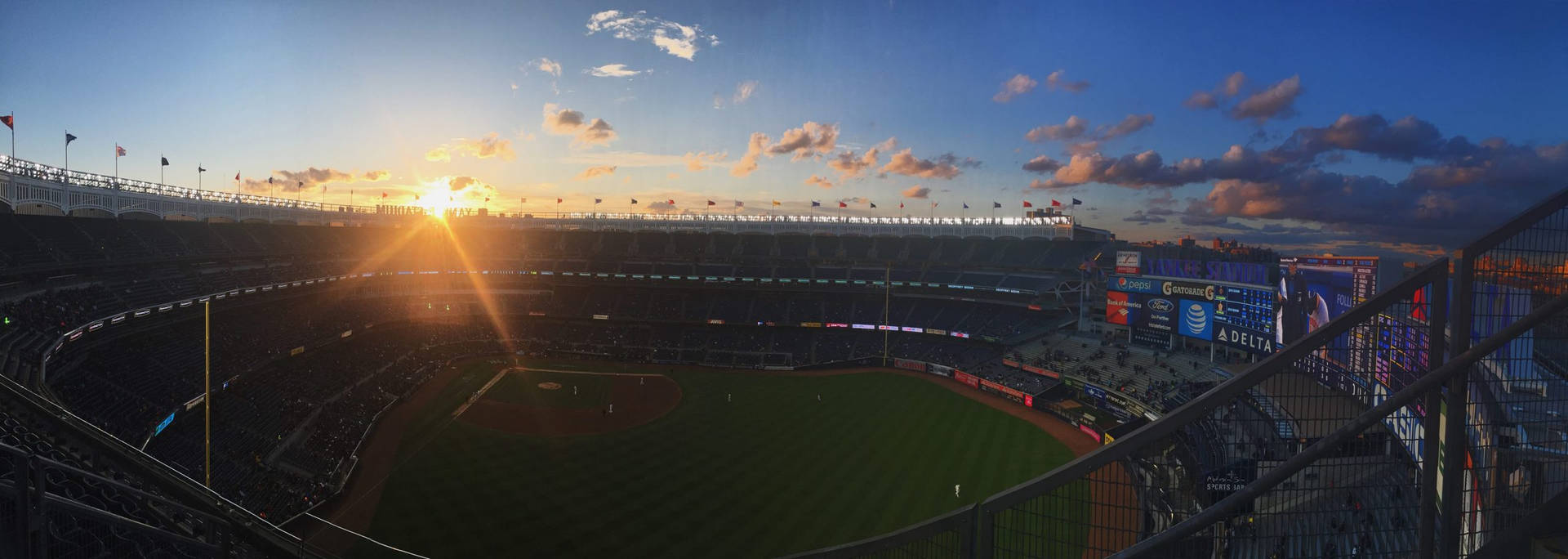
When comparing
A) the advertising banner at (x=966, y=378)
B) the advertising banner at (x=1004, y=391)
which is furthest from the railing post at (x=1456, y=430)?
the advertising banner at (x=966, y=378)

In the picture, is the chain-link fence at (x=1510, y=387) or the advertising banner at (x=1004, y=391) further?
the advertising banner at (x=1004, y=391)

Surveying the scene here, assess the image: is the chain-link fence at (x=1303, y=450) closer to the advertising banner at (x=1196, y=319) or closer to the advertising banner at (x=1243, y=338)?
the advertising banner at (x=1243, y=338)

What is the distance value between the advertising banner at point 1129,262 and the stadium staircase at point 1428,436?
40306 mm

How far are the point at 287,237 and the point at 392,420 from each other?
3153 cm

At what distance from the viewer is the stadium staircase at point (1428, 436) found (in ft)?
14.2

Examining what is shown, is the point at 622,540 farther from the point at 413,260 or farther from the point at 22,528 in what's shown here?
the point at 413,260

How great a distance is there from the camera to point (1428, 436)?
185 inches

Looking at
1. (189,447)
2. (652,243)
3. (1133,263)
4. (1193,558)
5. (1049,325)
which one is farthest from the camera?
(652,243)

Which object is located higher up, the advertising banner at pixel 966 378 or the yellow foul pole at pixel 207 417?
the yellow foul pole at pixel 207 417

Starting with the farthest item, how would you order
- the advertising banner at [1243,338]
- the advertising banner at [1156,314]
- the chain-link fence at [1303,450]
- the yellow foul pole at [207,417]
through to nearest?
the advertising banner at [1156,314] < the advertising banner at [1243,338] < the yellow foul pole at [207,417] < the chain-link fence at [1303,450]

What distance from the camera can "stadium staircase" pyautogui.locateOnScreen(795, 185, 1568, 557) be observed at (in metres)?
4.34

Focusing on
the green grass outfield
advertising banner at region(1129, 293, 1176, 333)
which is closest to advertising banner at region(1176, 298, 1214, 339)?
advertising banner at region(1129, 293, 1176, 333)

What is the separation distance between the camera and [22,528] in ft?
19.9

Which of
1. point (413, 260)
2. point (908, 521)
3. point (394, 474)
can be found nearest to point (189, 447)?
point (394, 474)
